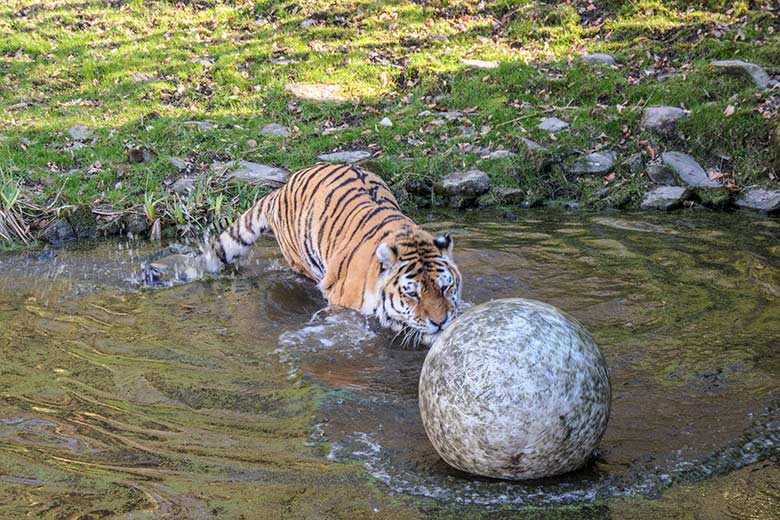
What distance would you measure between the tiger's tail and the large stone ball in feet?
13.4

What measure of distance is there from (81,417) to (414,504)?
1.91 meters

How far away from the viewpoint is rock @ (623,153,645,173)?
9.02 m

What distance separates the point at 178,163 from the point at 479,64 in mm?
4561

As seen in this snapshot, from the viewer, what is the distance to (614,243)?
24.2ft

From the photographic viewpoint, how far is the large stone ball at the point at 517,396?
334 cm

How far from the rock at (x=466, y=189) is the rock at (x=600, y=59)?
320 centimetres

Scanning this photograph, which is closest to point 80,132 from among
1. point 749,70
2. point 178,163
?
point 178,163

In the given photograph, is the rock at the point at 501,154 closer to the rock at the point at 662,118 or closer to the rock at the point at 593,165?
the rock at the point at 593,165

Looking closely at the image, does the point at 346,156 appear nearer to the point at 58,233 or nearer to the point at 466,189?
the point at 466,189

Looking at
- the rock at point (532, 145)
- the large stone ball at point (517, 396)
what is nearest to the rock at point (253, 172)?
the rock at point (532, 145)

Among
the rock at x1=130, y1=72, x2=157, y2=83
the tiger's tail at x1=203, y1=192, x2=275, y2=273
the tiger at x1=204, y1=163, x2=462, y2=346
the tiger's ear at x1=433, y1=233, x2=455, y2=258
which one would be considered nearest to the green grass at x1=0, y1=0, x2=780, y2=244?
the rock at x1=130, y1=72, x2=157, y2=83

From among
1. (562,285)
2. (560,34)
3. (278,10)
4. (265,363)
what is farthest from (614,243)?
(278,10)

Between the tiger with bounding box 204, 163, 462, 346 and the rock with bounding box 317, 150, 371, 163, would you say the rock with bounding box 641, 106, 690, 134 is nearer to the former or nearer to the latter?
the rock with bounding box 317, 150, 371, 163

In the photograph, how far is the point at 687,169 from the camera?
8883mm
